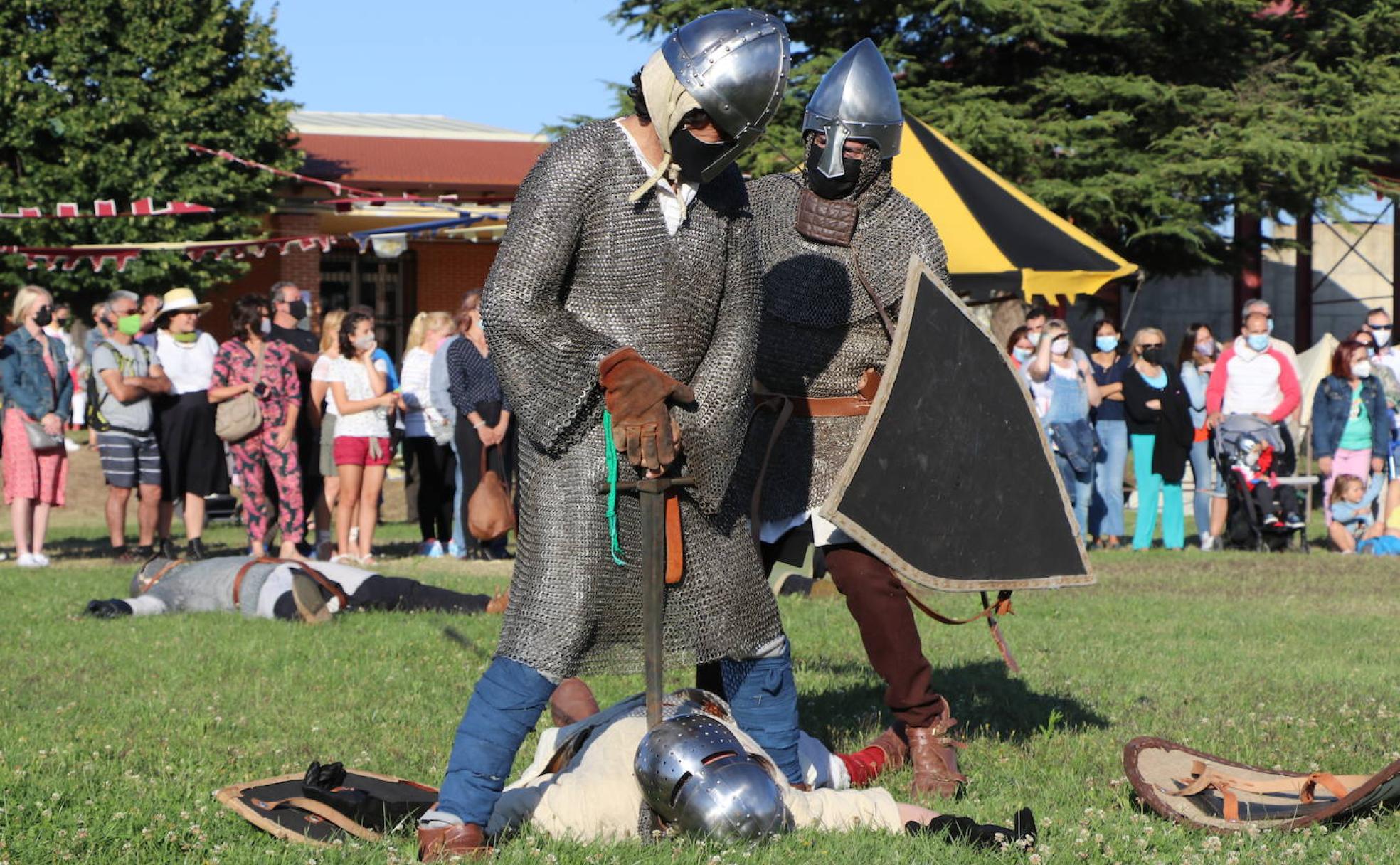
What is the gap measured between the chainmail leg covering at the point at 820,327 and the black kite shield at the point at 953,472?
255 mm

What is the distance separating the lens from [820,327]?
5.13m

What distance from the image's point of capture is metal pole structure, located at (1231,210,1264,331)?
23.4 metres

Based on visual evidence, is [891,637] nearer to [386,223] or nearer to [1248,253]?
[1248,253]

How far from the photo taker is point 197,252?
24.5 meters

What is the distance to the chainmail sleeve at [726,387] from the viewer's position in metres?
4.07

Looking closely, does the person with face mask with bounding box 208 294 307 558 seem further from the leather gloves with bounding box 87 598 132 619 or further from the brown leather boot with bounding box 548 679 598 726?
the brown leather boot with bounding box 548 679 598 726

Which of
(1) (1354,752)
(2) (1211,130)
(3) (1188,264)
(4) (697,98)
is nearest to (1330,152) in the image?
(2) (1211,130)

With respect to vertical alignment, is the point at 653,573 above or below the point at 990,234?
below

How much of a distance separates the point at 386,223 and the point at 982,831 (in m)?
24.9

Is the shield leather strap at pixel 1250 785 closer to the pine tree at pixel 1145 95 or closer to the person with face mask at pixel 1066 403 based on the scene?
the person with face mask at pixel 1066 403

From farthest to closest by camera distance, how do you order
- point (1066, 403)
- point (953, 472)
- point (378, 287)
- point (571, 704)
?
point (378, 287), point (1066, 403), point (571, 704), point (953, 472)

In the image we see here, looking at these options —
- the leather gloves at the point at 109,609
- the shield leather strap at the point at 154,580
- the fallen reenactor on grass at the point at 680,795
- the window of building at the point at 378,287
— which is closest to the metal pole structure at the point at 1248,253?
the window of building at the point at 378,287

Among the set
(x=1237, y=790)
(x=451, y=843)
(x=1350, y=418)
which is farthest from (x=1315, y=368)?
(x=451, y=843)

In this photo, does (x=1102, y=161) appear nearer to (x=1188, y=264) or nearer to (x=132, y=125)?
(x=1188, y=264)
